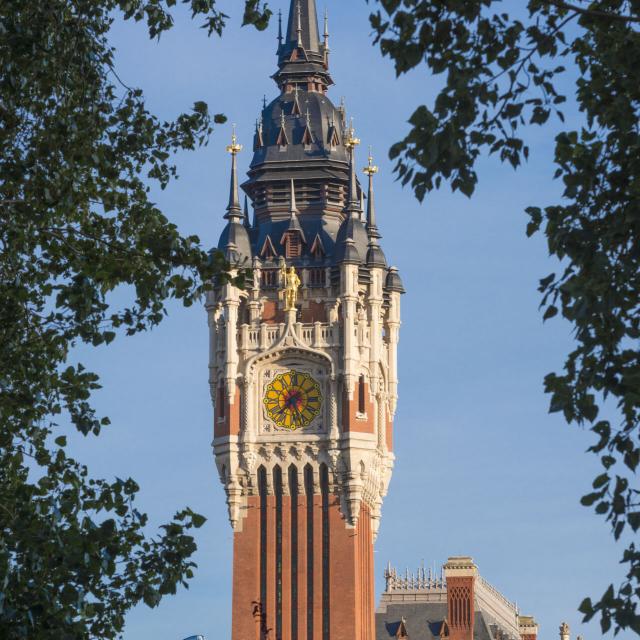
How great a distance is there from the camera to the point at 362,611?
106m

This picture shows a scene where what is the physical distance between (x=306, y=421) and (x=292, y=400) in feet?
3.76

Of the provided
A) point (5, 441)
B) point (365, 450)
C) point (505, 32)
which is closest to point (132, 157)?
point (5, 441)

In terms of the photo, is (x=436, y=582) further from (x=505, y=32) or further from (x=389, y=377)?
(x=505, y=32)

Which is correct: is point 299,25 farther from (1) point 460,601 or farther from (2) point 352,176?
(1) point 460,601

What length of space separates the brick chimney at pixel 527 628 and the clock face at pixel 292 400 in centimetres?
2599

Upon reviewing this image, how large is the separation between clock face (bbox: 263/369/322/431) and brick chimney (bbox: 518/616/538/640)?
26.0 metres

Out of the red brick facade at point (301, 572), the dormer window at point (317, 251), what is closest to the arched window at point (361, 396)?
the red brick facade at point (301, 572)

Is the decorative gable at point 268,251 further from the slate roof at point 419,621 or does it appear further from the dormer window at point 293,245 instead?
the slate roof at point 419,621

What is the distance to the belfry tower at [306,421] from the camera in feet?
343

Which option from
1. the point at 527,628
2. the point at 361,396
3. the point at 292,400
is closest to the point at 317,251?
the point at 361,396

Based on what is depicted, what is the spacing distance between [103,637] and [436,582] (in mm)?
87481

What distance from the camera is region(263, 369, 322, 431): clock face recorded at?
105562 mm

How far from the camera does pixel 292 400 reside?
10569 cm

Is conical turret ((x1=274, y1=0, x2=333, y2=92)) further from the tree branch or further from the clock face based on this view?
the tree branch
